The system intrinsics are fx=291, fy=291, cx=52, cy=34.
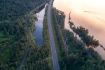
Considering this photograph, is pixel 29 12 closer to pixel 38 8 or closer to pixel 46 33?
pixel 38 8

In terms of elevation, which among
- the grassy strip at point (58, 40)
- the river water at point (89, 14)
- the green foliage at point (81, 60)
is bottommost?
the green foliage at point (81, 60)

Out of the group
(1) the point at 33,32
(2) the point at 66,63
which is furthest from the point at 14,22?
(2) the point at 66,63

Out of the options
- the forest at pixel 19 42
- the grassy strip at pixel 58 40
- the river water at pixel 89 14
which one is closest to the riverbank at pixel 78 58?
the grassy strip at pixel 58 40

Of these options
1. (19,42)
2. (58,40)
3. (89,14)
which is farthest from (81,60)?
(89,14)

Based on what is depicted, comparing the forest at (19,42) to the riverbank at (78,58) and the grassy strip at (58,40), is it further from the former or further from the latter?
the riverbank at (78,58)

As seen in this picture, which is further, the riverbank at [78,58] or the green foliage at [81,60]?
the riverbank at [78,58]

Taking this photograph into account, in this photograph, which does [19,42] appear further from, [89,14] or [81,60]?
[89,14]

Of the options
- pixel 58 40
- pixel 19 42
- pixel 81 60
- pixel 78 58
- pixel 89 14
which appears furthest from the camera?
pixel 89 14

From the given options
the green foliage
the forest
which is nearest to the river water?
the green foliage
